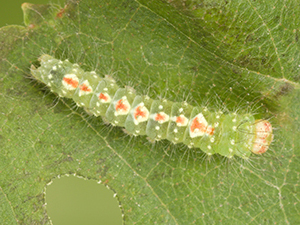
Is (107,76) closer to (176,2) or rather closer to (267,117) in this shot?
(176,2)

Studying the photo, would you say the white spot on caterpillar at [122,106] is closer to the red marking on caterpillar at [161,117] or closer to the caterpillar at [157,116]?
the caterpillar at [157,116]

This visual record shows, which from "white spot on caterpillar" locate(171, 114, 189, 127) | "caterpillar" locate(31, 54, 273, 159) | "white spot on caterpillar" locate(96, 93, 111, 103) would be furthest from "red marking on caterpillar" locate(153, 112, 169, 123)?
"white spot on caterpillar" locate(96, 93, 111, 103)

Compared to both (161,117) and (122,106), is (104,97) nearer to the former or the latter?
(122,106)

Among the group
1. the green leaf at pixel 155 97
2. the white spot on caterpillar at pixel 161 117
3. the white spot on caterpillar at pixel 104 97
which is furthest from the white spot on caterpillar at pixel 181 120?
the white spot on caterpillar at pixel 104 97

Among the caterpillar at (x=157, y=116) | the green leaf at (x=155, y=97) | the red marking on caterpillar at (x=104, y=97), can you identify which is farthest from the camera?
the red marking on caterpillar at (x=104, y=97)

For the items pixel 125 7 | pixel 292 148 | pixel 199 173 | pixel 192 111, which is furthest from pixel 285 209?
pixel 125 7

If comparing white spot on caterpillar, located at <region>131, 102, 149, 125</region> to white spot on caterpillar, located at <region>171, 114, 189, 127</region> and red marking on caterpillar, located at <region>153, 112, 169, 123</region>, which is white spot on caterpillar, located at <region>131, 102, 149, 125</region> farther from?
white spot on caterpillar, located at <region>171, 114, 189, 127</region>

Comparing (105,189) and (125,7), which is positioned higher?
(125,7)
